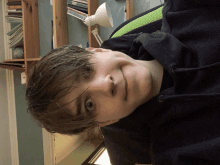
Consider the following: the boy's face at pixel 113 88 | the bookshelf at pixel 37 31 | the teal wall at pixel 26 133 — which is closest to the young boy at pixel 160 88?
the boy's face at pixel 113 88

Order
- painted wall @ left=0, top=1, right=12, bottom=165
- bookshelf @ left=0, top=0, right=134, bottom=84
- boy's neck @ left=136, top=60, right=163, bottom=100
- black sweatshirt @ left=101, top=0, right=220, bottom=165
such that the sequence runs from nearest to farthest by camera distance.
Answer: black sweatshirt @ left=101, top=0, right=220, bottom=165 → boy's neck @ left=136, top=60, right=163, bottom=100 → bookshelf @ left=0, top=0, right=134, bottom=84 → painted wall @ left=0, top=1, right=12, bottom=165

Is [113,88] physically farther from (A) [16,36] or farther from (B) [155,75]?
(A) [16,36]

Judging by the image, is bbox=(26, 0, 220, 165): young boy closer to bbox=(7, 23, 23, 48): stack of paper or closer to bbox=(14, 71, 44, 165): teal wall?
bbox=(7, 23, 23, 48): stack of paper

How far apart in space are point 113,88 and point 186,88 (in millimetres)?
237

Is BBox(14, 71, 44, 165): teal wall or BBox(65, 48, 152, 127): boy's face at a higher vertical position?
BBox(65, 48, 152, 127): boy's face

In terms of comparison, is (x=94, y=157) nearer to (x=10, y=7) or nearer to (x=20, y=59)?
(x=20, y=59)

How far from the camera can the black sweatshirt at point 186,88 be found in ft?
1.54

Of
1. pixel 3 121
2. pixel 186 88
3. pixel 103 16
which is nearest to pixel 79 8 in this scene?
pixel 103 16

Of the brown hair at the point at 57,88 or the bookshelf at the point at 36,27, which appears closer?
the brown hair at the point at 57,88

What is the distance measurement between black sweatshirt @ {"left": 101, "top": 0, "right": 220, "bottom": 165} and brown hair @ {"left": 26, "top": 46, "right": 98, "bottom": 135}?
23 centimetres

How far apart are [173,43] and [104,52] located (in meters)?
0.25

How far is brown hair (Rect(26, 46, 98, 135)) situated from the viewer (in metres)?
0.50

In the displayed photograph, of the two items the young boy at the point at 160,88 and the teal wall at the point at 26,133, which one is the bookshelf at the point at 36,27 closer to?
the teal wall at the point at 26,133

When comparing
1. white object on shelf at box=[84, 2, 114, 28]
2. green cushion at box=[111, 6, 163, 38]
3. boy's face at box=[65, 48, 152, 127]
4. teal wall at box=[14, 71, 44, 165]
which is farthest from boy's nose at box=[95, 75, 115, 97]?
teal wall at box=[14, 71, 44, 165]
